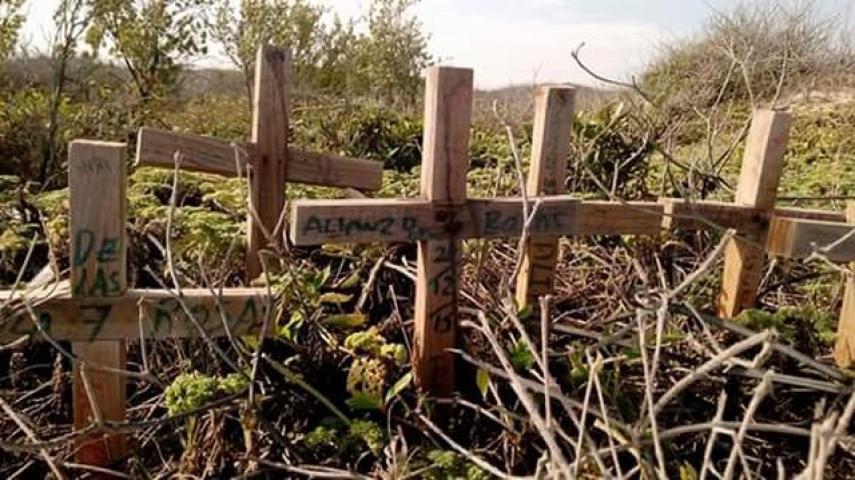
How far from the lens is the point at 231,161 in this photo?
3029 millimetres

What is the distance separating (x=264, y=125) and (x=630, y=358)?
63.9 inches

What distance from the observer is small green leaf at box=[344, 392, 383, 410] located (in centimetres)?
236

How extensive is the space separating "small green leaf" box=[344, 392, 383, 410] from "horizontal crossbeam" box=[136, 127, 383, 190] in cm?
83

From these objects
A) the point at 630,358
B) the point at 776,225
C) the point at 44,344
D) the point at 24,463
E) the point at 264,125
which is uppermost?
the point at 264,125

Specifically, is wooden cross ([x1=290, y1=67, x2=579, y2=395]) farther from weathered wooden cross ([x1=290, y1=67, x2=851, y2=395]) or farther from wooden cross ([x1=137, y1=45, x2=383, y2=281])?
wooden cross ([x1=137, y1=45, x2=383, y2=281])

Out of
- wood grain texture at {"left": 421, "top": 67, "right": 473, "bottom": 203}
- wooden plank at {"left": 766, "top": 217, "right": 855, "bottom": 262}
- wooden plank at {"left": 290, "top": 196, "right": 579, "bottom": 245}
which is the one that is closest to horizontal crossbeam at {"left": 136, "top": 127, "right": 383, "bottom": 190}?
wooden plank at {"left": 290, "top": 196, "right": 579, "bottom": 245}

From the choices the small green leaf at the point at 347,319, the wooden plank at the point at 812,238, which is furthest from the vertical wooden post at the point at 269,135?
the wooden plank at the point at 812,238

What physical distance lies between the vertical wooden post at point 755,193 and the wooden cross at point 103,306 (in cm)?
180

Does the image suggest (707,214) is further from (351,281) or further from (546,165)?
(351,281)

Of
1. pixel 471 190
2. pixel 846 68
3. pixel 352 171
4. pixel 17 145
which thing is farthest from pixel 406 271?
pixel 846 68

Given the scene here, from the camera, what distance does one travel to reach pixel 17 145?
6789 mm

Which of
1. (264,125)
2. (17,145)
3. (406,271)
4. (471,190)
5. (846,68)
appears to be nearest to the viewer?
(406,271)

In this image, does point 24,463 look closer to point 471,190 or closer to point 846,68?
point 471,190

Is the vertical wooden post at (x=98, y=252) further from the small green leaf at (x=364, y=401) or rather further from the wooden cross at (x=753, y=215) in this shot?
the wooden cross at (x=753, y=215)
